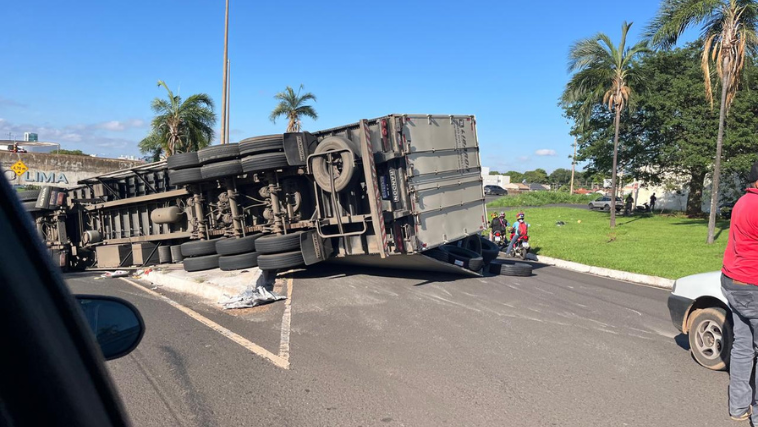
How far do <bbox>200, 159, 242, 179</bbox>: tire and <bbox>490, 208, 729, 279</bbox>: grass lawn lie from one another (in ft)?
30.0

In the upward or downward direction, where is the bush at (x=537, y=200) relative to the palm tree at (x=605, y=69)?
downward

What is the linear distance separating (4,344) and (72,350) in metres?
0.18

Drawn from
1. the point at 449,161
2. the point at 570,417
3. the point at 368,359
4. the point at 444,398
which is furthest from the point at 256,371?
the point at 449,161

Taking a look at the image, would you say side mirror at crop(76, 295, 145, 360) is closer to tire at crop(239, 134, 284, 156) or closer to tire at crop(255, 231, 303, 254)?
tire at crop(255, 231, 303, 254)

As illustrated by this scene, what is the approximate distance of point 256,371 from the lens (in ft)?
15.7

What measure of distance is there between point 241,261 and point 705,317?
7.43 m

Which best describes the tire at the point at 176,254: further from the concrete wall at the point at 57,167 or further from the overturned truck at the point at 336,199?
the concrete wall at the point at 57,167

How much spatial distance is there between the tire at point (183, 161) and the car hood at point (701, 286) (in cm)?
836

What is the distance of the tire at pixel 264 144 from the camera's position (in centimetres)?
902

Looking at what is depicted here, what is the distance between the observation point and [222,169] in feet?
30.6

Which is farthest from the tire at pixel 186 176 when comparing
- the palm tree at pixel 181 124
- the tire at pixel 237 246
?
the palm tree at pixel 181 124

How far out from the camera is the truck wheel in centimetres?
930

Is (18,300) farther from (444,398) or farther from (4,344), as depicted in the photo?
(444,398)

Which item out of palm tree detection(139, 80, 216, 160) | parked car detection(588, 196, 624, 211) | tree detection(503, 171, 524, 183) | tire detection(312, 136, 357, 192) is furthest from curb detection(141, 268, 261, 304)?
tree detection(503, 171, 524, 183)
